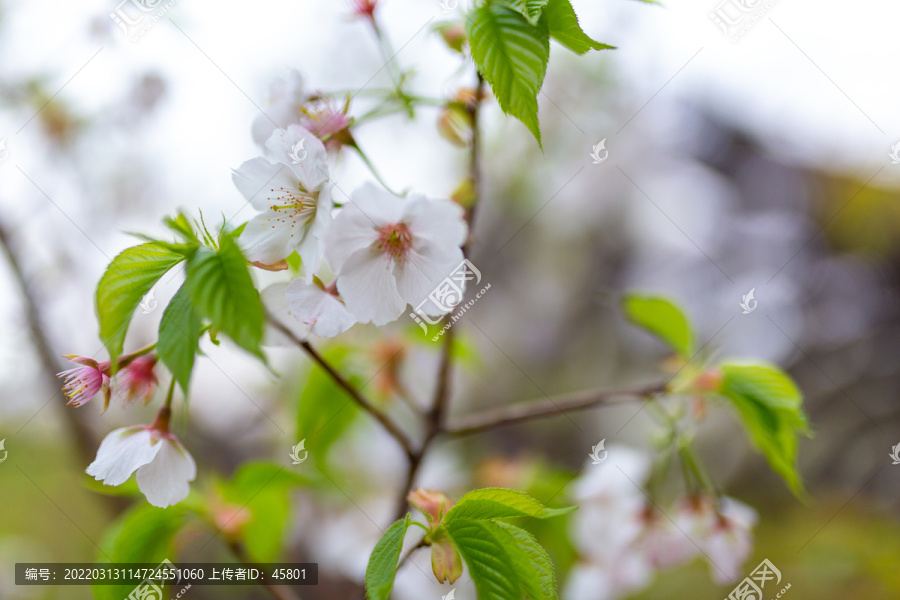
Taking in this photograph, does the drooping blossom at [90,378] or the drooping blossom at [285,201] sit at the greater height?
the drooping blossom at [285,201]

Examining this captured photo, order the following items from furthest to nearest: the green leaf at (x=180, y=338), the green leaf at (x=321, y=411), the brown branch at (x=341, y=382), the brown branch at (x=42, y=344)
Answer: the brown branch at (x=42, y=344), the green leaf at (x=321, y=411), the brown branch at (x=341, y=382), the green leaf at (x=180, y=338)

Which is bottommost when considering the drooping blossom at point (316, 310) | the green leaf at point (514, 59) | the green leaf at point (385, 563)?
the green leaf at point (385, 563)

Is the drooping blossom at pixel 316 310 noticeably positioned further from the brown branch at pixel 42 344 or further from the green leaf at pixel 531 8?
the brown branch at pixel 42 344

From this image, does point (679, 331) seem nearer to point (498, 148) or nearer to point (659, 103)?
point (498, 148)

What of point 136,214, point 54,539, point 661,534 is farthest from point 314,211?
point 54,539

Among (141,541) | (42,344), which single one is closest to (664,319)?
(141,541)

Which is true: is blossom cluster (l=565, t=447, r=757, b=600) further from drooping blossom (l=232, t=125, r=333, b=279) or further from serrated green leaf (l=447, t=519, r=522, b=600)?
drooping blossom (l=232, t=125, r=333, b=279)

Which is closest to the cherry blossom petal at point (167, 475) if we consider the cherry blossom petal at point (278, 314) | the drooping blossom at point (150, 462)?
the drooping blossom at point (150, 462)
